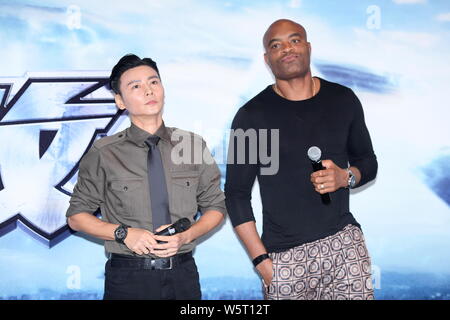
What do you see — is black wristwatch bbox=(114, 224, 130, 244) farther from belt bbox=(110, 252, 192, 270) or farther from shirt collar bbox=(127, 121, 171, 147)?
shirt collar bbox=(127, 121, 171, 147)

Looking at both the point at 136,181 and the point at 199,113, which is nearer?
the point at 136,181

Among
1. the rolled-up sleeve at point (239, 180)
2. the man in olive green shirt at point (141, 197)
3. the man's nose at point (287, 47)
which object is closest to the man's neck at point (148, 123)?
the man in olive green shirt at point (141, 197)

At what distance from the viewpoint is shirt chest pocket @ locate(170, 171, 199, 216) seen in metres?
2.91

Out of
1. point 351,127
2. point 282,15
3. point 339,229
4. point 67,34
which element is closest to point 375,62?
point 282,15

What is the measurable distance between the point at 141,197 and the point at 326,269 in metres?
1.06

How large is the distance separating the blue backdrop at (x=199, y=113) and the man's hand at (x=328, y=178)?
1.18m

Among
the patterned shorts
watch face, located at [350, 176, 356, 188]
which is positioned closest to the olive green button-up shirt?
the patterned shorts

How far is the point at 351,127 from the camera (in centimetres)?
314

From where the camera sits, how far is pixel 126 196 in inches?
112

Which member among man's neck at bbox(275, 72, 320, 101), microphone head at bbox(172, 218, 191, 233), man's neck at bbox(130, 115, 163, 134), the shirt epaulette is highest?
man's neck at bbox(275, 72, 320, 101)

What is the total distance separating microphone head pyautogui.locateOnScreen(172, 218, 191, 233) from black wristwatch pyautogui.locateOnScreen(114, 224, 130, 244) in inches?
9.6

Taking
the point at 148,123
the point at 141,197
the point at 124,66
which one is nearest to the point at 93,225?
the point at 141,197

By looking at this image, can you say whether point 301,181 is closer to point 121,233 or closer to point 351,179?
point 351,179

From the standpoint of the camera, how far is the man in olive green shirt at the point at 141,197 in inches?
108
